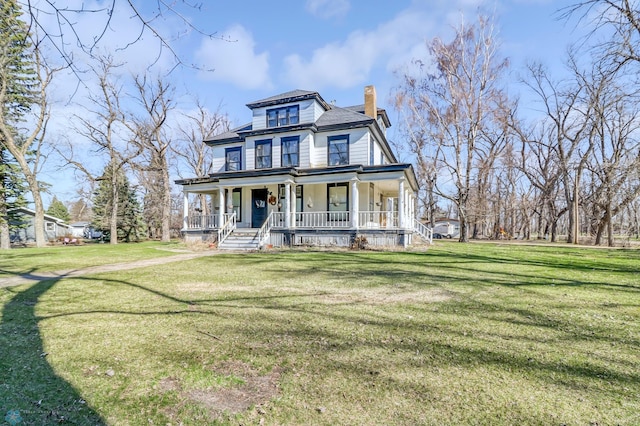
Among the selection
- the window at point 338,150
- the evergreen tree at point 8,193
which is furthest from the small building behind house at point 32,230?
the window at point 338,150

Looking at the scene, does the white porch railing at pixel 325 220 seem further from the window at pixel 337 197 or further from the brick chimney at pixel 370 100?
the brick chimney at pixel 370 100

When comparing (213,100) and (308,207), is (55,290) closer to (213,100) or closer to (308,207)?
(308,207)

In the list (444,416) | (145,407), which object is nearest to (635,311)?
(444,416)

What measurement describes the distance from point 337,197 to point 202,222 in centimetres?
803

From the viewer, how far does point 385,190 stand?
2119cm

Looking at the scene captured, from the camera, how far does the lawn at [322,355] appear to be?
96.9 inches

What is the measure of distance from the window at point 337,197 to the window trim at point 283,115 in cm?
471

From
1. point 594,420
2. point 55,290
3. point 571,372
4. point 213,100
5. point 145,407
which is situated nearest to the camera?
point 594,420

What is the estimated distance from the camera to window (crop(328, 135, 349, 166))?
58.5ft

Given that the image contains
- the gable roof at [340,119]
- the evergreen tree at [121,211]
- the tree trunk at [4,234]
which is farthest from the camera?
the evergreen tree at [121,211]

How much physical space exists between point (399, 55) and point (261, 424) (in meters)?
25.6

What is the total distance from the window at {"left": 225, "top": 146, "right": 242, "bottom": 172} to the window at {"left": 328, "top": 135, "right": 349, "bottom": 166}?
20.5 ft

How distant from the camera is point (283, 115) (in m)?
19.3

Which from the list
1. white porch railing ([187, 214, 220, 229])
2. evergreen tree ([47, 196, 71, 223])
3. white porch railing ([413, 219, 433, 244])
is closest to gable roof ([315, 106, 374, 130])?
white porch railing ([413, 219, 433, 244])
